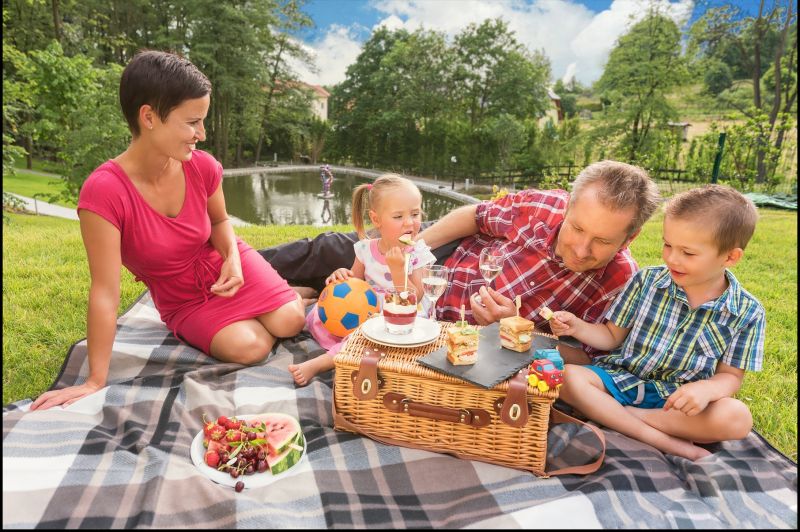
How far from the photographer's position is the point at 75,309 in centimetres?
343

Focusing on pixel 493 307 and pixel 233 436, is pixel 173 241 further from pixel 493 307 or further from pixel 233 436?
pixel 493 307

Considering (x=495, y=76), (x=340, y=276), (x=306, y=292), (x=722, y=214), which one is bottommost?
(x=306, y=292)

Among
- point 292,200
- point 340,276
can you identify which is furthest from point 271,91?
point 340,276

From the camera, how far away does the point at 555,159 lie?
28594mm

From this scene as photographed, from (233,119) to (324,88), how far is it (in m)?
19.8

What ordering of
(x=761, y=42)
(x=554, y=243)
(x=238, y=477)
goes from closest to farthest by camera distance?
(x=238, y=477), (x=554, y=243), (x=761, y=42)

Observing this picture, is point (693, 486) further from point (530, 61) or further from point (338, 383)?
point (530, 61)

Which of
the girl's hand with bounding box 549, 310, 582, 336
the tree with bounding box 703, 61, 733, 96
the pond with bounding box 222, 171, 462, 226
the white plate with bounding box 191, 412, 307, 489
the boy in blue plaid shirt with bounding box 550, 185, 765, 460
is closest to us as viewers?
the white plate with bounding box 191, 412, 307, 489

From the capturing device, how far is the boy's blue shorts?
2285 millimetres

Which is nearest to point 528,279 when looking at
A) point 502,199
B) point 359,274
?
point 502,199

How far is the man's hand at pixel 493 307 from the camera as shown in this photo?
101 inches

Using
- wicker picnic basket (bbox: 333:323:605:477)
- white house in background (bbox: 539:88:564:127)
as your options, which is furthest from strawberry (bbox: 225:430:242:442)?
white house in background (bbox: 539:88:564:127)

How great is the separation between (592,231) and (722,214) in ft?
1.67

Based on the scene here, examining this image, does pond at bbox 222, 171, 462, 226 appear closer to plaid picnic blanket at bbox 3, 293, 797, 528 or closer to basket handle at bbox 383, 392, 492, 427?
plaid picnic blanket at bbox 3, 293, 797, 528
